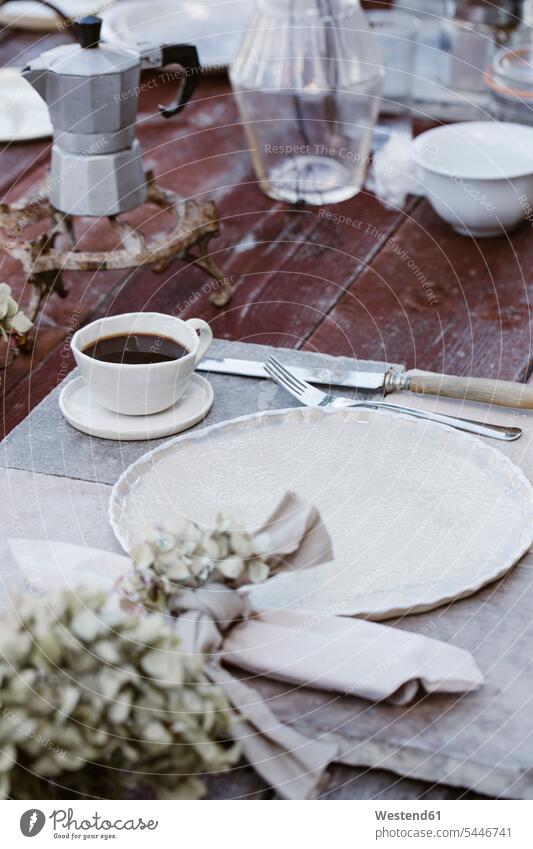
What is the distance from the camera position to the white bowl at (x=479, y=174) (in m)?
0.88

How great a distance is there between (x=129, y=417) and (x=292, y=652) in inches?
8.5

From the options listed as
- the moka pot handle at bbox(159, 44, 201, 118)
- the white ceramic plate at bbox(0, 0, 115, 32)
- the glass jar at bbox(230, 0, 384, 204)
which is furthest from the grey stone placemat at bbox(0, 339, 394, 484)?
the white ceramic plate at bbox(0, 0, 115, 32)

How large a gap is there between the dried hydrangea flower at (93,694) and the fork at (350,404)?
258 millimetres

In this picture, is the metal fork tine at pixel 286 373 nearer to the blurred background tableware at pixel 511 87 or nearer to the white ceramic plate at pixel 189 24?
the blurred background tableware at pixel 511 87

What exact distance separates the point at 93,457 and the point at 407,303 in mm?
Answer: 341

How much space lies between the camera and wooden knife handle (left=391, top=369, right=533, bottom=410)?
1.99 ft

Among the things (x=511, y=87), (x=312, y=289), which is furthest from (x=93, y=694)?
(x=511, y=87)

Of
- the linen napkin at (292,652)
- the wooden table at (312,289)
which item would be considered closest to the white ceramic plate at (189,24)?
the wooden table at (312,289)

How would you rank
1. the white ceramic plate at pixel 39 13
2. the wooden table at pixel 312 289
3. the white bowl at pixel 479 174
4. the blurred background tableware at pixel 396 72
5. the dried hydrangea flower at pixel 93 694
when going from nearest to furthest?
the dried hydrangea flower at pixel 93 694 < the wooden table at pixel 312 289 < the white bowl at pixel 479 174 < the blurred background tableware at pixel 396 72 < the white ceramic plate at pixel 39 13

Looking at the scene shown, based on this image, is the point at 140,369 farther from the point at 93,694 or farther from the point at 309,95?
the point at 309,95
